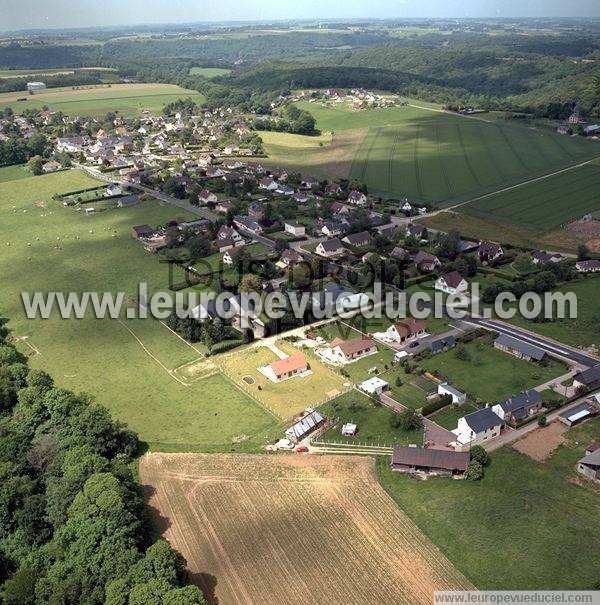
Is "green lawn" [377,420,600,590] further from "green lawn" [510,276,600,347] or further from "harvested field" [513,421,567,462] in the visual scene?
"green lawn" [510,276,600,347]

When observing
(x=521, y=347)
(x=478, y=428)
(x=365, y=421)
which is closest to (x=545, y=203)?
(x=521, y=347)

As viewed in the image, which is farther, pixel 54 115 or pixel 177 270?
pixel 54 115

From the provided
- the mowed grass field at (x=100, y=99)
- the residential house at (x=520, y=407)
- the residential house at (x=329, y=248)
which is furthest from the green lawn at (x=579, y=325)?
the mowed grass field at (x=100, y=99)

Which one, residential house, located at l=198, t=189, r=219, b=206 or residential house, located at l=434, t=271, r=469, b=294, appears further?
residential house, located at l=198, t=189, r=219, b=206

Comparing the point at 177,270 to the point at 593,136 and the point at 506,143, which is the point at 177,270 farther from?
the point at 593,136

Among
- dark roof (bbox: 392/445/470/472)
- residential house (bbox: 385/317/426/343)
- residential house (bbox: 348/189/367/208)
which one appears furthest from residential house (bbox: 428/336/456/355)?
residential house (bbox: 348/189/367/208)

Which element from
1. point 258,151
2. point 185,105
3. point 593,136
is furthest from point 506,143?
point 185,105
